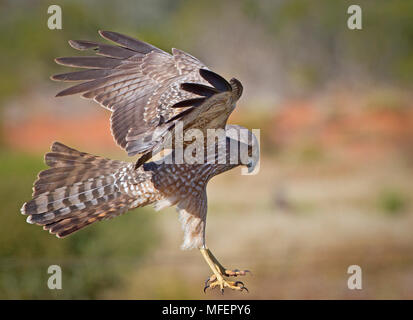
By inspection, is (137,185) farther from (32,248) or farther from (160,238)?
(160,238)

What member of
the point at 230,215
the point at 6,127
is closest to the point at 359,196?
the point at 230,215

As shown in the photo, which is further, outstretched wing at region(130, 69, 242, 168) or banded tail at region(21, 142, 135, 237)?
banded tail at region(21, 142, 135, 237)

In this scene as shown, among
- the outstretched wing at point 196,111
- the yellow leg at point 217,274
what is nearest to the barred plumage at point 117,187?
the yellow leg at point 217,274

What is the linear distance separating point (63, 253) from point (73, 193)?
7308mm

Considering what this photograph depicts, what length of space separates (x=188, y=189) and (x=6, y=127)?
25824 mm

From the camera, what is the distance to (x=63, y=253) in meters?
12.5

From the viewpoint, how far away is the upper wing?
590 cm

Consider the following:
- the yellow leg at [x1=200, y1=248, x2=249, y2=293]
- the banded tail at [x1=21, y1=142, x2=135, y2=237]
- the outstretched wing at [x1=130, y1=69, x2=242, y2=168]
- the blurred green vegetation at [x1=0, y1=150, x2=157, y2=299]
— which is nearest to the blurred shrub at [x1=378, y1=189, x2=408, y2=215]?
the blurred green vegetation at [x1=0, y1=150, x2=157, y2=299]

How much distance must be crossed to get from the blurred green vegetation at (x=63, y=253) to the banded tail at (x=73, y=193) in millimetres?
6581

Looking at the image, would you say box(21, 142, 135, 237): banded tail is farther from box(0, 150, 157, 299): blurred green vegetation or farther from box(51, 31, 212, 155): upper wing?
box(0, 150, 157, 299): blurred green vegetation

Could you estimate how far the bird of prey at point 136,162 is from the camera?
5.50 meters

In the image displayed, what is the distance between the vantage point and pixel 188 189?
5871 mm

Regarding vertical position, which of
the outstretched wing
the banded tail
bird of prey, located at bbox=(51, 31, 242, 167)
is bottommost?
the banded tail

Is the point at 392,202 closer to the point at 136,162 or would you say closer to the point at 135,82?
the point at 135,82
